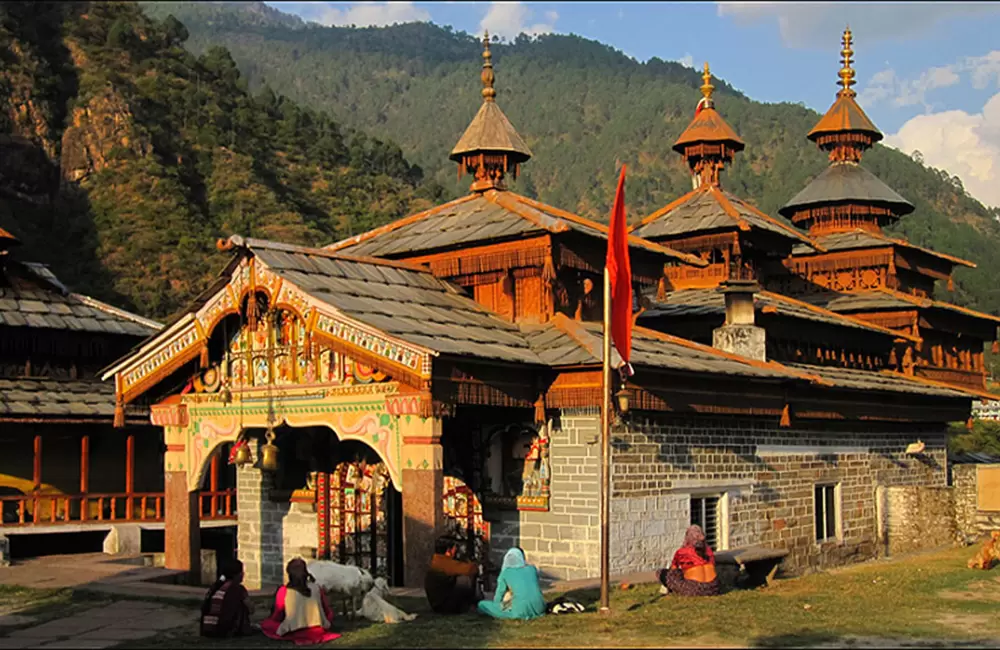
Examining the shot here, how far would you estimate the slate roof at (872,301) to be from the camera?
112 ft

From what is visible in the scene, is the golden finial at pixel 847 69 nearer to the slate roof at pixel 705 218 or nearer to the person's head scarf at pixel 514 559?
the slate roof at pixel 705 218

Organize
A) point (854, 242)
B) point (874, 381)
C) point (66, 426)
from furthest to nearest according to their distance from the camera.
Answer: point (854, 242) < point (874, 381) < point (66, 426)

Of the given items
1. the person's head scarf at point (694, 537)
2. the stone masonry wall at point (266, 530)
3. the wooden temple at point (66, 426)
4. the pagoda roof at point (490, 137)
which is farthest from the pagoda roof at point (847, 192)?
the person's head scarf at point (694, 537)

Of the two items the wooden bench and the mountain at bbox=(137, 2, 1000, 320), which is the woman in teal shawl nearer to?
the wooden bench

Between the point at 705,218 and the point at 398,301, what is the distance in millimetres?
13634

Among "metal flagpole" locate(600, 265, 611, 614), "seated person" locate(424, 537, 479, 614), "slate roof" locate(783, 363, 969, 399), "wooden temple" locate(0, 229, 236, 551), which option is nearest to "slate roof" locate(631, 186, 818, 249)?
"slate roof" locate(783, 363, 969, 399)

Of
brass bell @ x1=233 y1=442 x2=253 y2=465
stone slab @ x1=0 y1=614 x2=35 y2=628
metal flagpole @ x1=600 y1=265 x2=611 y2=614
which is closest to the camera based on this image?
metal flagpole @ x1=600 y1=265 x2=611 y2=614

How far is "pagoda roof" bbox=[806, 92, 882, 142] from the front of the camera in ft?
129

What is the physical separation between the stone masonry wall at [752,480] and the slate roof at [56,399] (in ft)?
43.3

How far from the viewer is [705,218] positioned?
30.7 meters

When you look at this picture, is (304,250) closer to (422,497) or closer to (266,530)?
(422,497)

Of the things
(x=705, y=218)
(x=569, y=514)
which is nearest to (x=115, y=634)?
(x=569, y=514)

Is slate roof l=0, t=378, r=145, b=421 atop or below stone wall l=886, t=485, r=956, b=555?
atop

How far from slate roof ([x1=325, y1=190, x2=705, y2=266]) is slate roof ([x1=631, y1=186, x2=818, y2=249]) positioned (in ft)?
20.7
